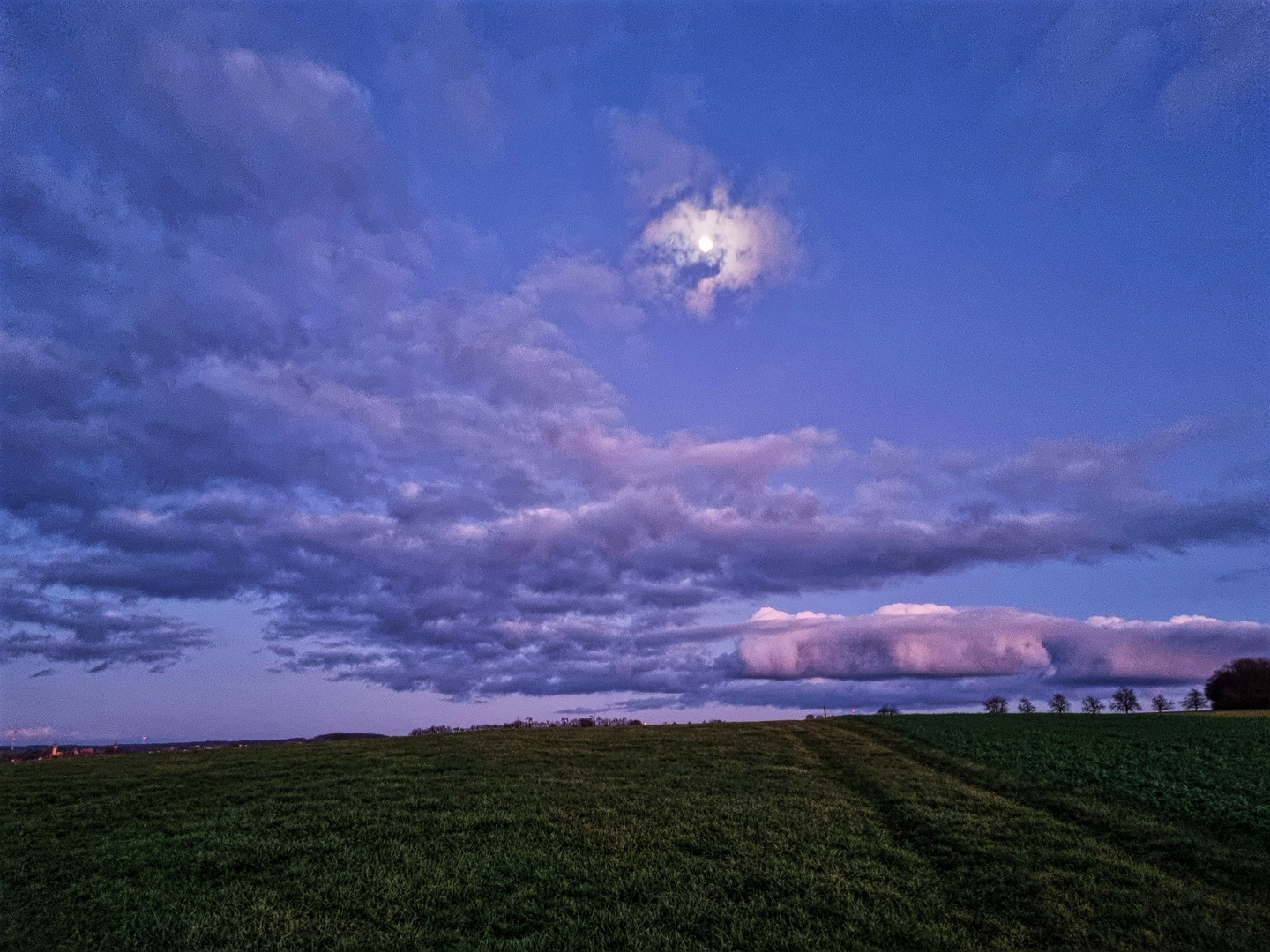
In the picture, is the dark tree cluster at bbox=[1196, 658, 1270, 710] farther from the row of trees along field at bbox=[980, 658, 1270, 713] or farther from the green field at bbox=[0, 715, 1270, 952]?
the green field at bbox=[0, 715, 1270, 952]

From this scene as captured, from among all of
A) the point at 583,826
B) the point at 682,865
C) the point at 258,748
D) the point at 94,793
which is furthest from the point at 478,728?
the point at 682,865

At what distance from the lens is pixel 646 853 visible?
676 inches

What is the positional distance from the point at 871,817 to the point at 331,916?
15041 mm

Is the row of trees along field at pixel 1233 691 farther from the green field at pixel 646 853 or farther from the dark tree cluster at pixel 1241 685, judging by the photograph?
the green field at pixel 646 853

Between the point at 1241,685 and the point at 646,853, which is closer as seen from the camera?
the point at 646,853

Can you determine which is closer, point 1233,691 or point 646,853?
point 646,853

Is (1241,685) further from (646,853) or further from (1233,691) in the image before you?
(646,853)

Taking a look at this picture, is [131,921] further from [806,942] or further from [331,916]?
[806,942]

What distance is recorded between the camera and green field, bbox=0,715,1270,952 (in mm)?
13594

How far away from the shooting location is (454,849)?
17.4 m

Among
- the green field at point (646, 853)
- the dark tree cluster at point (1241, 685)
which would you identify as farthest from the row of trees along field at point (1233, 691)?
the green field at point (646, 853)

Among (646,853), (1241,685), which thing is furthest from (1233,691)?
(646,853)

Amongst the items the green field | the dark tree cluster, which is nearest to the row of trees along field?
the dark tree cluster

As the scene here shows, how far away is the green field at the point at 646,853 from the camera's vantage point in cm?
1359
